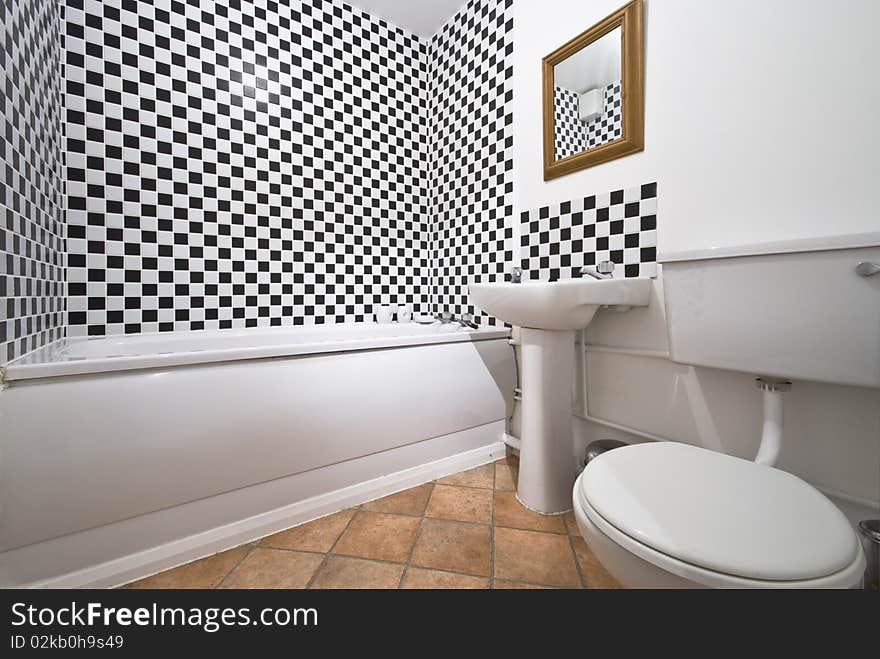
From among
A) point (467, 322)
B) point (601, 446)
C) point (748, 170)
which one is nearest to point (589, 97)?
point (748, 170)

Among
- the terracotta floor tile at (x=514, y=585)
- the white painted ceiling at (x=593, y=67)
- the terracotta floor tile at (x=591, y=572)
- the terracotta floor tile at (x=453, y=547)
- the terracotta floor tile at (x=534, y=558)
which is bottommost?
the terracotta floor tile at (x=591, y=572)

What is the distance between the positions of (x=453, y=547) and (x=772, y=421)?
38.9 inches

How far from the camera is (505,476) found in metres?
1.67

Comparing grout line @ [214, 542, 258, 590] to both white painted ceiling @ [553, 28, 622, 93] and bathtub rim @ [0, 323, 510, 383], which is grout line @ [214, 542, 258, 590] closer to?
bathtub rim @ [0, 323, 510, 383]

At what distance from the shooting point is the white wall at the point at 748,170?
912 millimetres

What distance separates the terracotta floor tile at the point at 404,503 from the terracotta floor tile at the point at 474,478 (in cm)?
12

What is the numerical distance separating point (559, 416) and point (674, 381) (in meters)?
0.42

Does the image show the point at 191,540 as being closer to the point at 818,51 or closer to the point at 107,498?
the point at 107,498

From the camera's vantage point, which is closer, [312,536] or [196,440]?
[196,440]

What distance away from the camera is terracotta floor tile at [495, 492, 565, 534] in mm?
1281

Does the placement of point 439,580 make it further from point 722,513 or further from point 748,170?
point 748,170

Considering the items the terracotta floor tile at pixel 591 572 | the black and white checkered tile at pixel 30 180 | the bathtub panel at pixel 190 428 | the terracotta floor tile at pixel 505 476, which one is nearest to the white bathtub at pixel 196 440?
the bathtub panel at pixel 190 428

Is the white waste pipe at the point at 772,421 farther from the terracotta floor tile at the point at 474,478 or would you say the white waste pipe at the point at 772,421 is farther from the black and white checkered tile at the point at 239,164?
the black and white checkered tile at the point at 239,164
